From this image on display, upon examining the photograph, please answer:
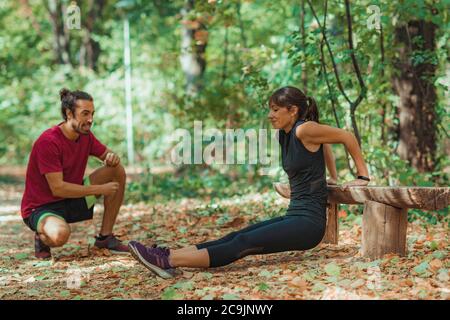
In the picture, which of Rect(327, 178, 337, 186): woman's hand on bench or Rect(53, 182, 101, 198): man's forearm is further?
Rect(53, 182, 101, 198): man's forearm

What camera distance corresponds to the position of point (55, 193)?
5.45 m

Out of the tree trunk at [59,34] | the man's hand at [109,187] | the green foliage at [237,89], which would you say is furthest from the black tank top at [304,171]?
the tree trunk at [59,34]

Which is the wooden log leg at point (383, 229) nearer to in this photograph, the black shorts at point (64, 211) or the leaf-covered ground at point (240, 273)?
the leaf-covered ground at point (240, 273)

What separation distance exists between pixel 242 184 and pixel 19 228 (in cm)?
344

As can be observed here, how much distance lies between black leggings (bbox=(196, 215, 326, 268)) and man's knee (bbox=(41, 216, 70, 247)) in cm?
129

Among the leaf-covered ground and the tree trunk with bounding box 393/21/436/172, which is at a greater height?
the tree trunk with bounding box 393/21/436/172

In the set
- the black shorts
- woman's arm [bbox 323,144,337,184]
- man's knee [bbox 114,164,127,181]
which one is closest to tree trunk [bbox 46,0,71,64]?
man's knee [bbox 114,164,127,181]

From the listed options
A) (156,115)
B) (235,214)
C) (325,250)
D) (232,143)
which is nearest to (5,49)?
(156,115)

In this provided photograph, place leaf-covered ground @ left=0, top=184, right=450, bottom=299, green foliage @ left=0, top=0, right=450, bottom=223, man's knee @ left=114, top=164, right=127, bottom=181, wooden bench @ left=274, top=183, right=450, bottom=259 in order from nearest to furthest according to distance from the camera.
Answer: leaf-covered ground @ left=0, top=184, right=450, bottom=299 → wooden bench @ left=274, top=183, right=450, bottom=259 → man's knee @ left=114, top=164, right=127, bottom=181 → green foliage @ left=0, top=0, right=450, bottom=223

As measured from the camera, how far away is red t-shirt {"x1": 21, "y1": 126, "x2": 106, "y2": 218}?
5438 mm

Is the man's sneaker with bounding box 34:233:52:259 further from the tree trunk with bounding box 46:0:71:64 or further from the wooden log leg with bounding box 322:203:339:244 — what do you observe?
the tree trunk with bounding box 46:0:71:64

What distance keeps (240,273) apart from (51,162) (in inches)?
72.0

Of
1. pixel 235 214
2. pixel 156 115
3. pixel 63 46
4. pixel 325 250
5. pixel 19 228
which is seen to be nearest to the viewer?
pixel 325 250
